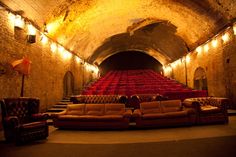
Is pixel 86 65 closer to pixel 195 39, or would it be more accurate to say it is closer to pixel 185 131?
pixel 195 39

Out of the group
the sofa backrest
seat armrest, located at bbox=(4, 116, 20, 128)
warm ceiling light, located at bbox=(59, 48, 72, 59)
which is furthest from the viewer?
warm ceiling light, located at bbox=(59, 48, 72, 59)

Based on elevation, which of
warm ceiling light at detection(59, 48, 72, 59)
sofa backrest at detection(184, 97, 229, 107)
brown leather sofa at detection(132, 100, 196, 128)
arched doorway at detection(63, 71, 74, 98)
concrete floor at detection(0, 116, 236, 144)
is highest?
A: warm ceiling light at detection(59, 48, 72, 59)

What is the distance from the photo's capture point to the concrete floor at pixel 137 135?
4398mm

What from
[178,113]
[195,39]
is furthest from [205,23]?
[178,113]

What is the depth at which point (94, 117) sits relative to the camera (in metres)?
5.66

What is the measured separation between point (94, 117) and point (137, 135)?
4.82 feet

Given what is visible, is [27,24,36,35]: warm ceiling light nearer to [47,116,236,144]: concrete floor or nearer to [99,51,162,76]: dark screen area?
[47,116,236,144]: concrete floor

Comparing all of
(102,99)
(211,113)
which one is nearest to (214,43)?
(211,113)

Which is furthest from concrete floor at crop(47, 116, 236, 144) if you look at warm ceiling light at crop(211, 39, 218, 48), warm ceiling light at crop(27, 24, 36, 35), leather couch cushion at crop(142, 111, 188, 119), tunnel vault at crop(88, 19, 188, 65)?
tunnel vault at crop(88, 19, 188, 65)

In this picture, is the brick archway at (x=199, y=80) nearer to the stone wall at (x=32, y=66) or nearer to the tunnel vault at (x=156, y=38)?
the tunnel vault at (x=156, y=38)

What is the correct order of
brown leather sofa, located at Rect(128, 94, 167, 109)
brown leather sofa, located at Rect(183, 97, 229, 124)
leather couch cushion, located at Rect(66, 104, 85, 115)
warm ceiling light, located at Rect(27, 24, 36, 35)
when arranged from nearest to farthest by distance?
brown leather sofa, located at Rect(183, 97, 229, 124) < leather couch cushion, located at Rect(66, 104, 85, 115) < brown leather sofa, located at Rect(128, 94, 167, 109) < warm ceiling light, located at Rect(27, 24, 36, 35)

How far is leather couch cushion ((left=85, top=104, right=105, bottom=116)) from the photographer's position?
6.01 meters

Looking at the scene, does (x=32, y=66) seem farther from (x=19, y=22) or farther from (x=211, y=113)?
→ (x=211, y=113)

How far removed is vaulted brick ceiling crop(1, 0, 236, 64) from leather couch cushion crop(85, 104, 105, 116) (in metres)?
4.13
